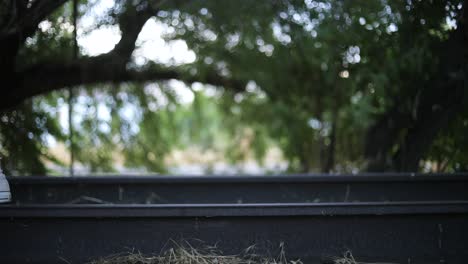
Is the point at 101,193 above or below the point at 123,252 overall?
above

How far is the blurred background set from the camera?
5.62 metres

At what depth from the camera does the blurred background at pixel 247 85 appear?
221 inches

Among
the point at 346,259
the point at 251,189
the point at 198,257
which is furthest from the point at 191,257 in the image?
Result: the point at 251,189

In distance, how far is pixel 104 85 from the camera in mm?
9141

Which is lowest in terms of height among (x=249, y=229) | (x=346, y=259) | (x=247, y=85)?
(x=346, y=259)

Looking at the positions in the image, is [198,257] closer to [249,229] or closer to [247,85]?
[249,229]

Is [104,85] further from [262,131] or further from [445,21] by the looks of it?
[445,21]

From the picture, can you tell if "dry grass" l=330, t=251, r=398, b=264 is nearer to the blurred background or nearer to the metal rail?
the metal rail

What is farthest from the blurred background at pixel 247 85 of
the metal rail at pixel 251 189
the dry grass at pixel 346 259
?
the dry grass at pixel 346 259

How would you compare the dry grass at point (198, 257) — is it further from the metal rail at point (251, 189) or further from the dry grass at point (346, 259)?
the metal rail at point (251, 189)

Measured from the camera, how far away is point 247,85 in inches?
392

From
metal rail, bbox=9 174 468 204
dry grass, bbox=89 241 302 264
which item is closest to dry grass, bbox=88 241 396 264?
dry grass, bbox=89 241 302 264

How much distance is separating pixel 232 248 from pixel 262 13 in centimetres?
407

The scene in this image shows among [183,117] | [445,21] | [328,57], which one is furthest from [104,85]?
[445,21]
